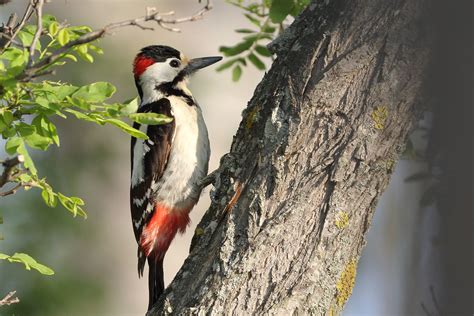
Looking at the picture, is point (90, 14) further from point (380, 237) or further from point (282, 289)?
point (282, 289)

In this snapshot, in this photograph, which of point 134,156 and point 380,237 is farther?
point 380,237

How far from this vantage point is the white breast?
13.8 feet

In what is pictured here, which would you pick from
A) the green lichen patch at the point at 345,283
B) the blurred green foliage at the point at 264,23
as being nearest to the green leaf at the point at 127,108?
the green lichen patch at the point at 345,283

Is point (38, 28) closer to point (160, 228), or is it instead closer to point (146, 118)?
point (146, 118)

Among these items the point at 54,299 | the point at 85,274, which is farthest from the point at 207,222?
the point at 85,274

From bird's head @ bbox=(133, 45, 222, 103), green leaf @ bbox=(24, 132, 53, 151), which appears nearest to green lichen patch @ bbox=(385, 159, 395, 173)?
green leaf @ bbox=(24, 132, 53, 151)

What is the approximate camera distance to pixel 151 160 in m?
4.27

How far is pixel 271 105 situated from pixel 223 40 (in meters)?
4.30

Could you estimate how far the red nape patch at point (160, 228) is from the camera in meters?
4.29

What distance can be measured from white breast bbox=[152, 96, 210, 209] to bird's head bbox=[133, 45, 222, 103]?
30cm

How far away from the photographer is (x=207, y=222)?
309 centimetres

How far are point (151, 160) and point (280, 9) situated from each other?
1.27 metres

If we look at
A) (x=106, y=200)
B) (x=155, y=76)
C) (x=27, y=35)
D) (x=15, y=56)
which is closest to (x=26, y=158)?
(x=15, y=56)

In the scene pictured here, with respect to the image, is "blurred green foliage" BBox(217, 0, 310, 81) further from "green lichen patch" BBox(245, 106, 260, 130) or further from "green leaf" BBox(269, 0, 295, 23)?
"green lichen patch" BBox(245, 106, 260, 130)
